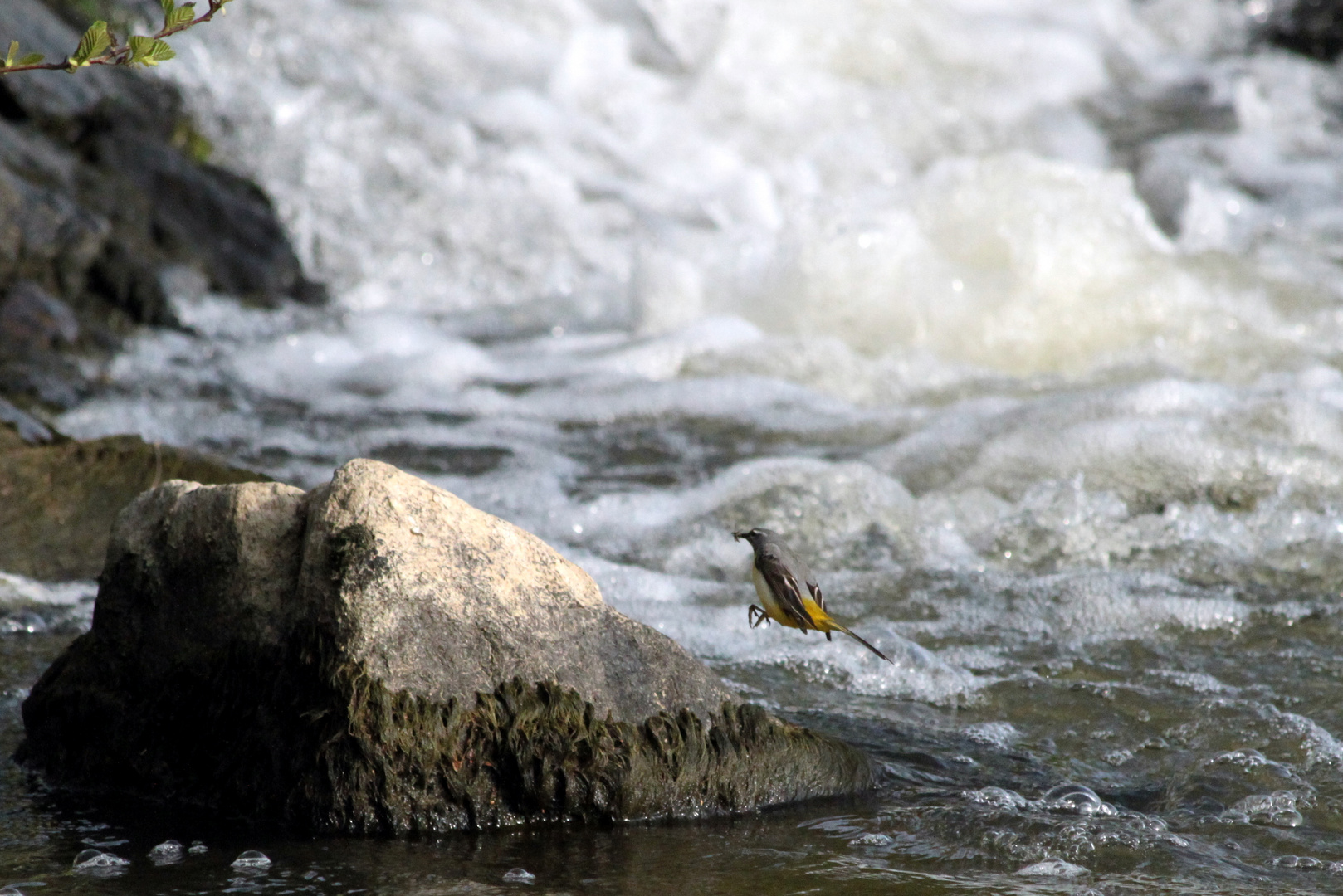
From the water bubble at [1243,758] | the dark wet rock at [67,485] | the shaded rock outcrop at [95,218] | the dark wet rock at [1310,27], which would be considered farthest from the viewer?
the dark wet rock at [1310,27]

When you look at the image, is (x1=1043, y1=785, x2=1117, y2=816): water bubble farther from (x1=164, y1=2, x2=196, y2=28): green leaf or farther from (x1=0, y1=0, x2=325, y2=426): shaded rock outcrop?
(x1=0, y1=0, x2=325, y2=426): shaded rock outcrop

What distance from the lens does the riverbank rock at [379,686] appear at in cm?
235

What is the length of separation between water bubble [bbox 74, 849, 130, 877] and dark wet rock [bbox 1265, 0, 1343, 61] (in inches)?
472

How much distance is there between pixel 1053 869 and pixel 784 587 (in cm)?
69

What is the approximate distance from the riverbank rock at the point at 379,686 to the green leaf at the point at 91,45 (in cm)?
91

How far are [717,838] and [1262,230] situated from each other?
7.84m

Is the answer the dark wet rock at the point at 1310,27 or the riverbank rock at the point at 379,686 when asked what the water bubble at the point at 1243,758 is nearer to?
the riverbank rock at the point at 379,686

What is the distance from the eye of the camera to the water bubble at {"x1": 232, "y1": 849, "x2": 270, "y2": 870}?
219cm

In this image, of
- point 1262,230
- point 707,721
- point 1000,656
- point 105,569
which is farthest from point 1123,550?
point 1262,230

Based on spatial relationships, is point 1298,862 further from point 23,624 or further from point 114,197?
point 114,197

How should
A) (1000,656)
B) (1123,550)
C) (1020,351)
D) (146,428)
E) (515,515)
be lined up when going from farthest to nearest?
(1020,351) → (146,428) → (515,515) → (1123,550) → (1000,656)

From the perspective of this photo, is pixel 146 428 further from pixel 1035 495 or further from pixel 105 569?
pixel 1035 495

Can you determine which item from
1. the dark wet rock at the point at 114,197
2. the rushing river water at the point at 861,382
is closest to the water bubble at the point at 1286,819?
the rushing river water at the point at 861,382

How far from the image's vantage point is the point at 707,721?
2562mm
